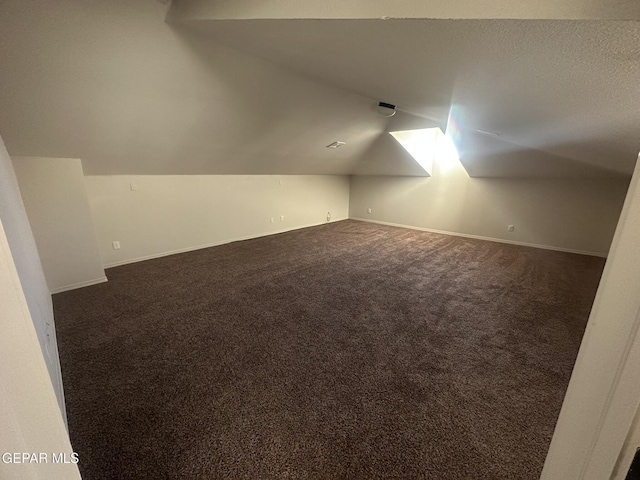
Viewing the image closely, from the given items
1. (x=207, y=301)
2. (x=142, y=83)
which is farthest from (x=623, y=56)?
(x=207, y=301)

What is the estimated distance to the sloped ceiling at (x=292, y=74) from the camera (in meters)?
1.00

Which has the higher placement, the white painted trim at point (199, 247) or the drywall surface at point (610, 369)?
the drywall surface at point (610, 369)

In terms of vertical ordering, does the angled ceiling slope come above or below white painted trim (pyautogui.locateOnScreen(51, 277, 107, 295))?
above

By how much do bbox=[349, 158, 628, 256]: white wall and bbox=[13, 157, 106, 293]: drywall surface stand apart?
5.85 metres

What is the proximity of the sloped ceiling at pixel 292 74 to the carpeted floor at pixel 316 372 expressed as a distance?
5.43ft

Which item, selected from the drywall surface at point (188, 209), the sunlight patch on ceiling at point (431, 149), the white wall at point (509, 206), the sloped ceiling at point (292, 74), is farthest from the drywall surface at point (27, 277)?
the white wall at point (509, 206)

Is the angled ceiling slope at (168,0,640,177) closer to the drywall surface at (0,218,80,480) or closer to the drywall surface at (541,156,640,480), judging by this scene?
the drywall surface at (541,156,640,480)

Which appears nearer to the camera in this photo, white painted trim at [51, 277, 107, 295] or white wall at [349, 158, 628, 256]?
white painted trim at [51, 277, 107, 295]

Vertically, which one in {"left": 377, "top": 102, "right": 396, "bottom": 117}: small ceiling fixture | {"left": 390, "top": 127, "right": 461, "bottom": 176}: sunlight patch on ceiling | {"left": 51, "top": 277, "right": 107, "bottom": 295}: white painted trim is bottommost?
{"left": 51, "top": 277, "right": 107, "bottom": 295}: white painted trim

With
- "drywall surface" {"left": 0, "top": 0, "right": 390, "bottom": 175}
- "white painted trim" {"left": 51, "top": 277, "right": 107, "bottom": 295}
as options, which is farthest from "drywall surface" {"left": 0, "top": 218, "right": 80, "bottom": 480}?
"white painted trim" {"left": 51, "top": 277, "right": 107, "bottom": 295}

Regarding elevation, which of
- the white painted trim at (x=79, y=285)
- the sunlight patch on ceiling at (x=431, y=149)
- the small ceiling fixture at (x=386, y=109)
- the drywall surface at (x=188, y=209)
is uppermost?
the small ceiling fixture at (x=386, y=109)

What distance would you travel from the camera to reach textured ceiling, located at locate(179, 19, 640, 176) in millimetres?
960

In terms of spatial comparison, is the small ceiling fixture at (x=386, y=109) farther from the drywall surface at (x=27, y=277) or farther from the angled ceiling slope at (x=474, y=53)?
the drywall surface at (x=27, y=277)

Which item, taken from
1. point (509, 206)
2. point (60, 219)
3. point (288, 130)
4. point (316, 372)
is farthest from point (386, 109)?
point (60, 219)
